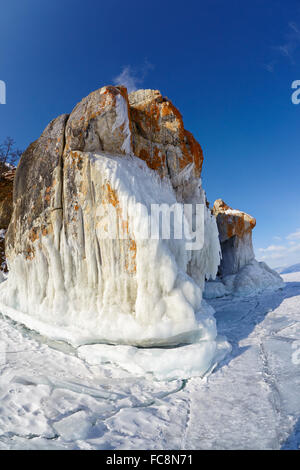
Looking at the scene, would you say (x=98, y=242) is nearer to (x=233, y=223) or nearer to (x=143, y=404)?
(x=143, y=404)

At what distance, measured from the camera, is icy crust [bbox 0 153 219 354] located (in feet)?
13.3

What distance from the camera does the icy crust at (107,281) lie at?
404 cm

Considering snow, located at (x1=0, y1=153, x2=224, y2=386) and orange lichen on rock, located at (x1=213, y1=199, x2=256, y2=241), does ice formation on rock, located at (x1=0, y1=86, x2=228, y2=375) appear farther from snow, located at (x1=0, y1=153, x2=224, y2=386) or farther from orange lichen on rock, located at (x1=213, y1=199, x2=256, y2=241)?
orange lichen on rock, located at (x1=213, y1=199, x2=256, y2=241)

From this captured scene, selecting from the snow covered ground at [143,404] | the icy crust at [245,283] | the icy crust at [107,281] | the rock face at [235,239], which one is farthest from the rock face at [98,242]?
the rock face at [235,239]

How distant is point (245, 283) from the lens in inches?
534

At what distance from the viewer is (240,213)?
15344 mm

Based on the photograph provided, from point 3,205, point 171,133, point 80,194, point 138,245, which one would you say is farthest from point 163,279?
point 3,205

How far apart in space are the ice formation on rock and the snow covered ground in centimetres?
49

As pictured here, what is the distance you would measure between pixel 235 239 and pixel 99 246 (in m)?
12.2

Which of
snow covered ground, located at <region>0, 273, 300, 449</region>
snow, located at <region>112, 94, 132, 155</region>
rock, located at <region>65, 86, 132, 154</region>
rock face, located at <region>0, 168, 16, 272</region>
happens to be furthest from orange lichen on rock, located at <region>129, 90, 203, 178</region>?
rock face, located at <region>0, 168, 16, 272</region>

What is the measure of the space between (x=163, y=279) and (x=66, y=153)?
11.5 feet

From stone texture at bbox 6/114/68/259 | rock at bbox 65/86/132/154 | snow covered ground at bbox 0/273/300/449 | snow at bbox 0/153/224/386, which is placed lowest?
snow covered ground at bbox 0/273/300/449
